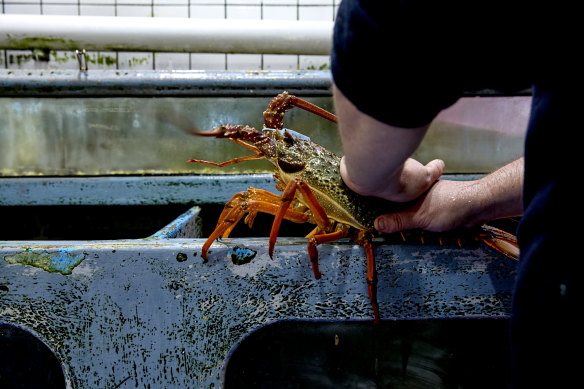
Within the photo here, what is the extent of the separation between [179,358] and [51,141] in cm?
144

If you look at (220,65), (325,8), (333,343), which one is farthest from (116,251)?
(325,8)

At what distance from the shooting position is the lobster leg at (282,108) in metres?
0.95

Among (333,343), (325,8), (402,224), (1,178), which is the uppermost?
(325,8)

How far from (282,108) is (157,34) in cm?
126

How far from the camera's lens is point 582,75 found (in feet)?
1.15

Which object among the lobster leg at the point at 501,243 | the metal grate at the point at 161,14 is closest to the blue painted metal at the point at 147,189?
the lobster leg at the point at 501,243

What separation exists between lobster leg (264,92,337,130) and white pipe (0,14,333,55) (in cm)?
112

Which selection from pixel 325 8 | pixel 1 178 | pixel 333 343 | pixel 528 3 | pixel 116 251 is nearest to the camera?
pixel 528 3

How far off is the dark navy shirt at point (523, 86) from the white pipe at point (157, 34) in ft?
5.58

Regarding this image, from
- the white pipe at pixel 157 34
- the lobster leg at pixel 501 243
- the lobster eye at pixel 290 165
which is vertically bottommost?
the lobster leg at pixel 501 243

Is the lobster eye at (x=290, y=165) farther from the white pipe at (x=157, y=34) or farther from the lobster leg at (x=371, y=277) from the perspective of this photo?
the white pipe at (x=157, y=34)

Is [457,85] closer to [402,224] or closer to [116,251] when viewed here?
[402,224]

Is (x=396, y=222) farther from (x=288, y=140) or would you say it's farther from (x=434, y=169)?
(x=288, y=140)

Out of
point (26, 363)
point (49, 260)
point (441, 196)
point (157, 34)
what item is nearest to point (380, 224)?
point (441, 196)
